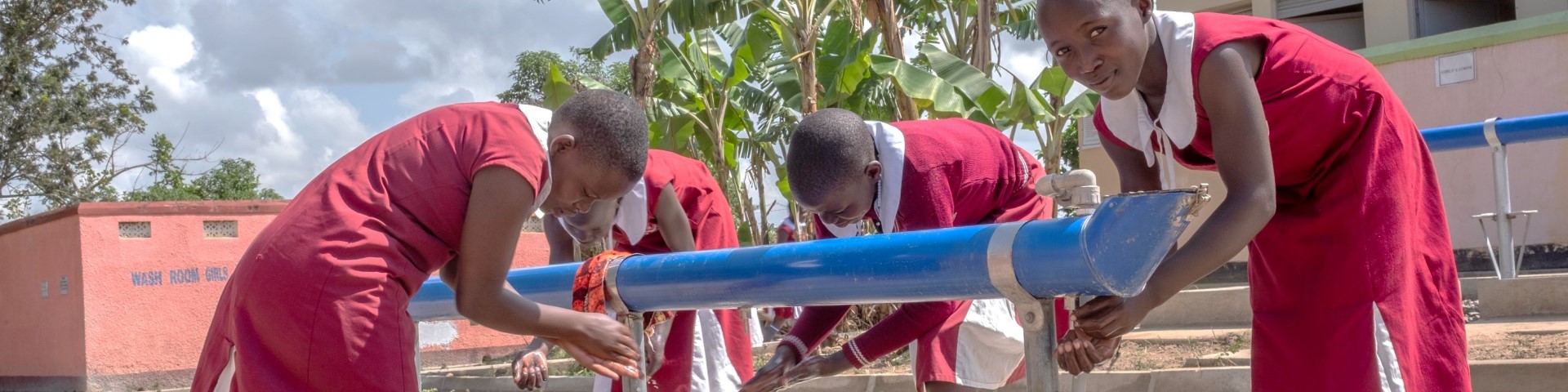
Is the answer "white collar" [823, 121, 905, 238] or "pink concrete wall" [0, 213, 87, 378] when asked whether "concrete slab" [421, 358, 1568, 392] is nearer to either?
"white collar" [823, 121, 905, 238]

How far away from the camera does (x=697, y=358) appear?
4086 millimetres

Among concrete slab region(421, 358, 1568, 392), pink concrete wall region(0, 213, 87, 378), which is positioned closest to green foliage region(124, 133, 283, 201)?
pink concrete wall region(0, 213, 87, 378)

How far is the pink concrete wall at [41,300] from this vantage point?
12570mm

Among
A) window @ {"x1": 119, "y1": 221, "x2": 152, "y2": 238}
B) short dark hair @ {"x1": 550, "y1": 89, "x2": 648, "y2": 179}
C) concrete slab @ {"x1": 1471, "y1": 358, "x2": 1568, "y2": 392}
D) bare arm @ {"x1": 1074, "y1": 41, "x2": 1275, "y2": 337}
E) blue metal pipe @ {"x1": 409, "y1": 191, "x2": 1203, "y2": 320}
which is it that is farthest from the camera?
window @ {"x1": 119, "y1": 221, "x2": 152, "y2": 238}

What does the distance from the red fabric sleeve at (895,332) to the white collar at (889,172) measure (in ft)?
0.72

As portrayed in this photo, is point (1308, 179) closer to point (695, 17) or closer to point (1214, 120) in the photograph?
point (1214, 120)

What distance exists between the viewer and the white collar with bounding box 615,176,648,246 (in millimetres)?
3867

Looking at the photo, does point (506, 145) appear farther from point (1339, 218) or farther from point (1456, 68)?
point (1456, 68)

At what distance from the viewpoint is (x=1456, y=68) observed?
1021cm

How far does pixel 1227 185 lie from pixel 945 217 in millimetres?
1223

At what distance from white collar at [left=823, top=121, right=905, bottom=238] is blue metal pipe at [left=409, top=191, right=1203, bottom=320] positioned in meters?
1.06

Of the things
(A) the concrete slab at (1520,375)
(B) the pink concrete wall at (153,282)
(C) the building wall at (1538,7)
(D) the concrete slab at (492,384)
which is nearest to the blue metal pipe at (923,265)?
(A) the concrete slab at (1520,375)

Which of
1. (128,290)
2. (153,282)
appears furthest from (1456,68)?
(128,290)

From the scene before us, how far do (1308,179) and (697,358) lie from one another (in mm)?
2209
